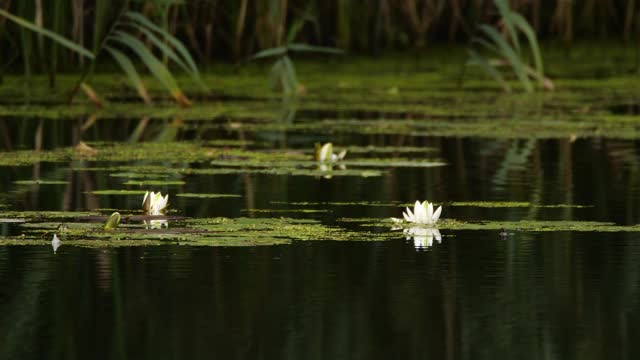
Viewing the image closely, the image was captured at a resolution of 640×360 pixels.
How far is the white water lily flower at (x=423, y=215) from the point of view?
557 cm

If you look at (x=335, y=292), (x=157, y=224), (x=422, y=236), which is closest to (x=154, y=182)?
(x=157, y=224)

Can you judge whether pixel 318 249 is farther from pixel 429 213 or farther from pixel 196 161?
pixel 196 161

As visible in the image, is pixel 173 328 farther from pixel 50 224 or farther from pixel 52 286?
pixel 50 224

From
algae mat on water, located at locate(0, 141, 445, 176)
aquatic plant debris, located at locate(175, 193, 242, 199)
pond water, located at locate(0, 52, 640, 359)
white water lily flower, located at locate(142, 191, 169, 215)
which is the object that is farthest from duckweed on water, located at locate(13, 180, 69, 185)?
white water lily flower, located at locate(142, 191, 169, 215)

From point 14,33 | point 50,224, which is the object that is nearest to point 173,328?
point 50,224

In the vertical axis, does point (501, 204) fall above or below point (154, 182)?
below

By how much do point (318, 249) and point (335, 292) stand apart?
2.46 ft

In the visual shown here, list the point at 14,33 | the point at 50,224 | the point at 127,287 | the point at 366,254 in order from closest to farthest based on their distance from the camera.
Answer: the point at 127,287 → the point at 366,254 → the point at 50,224 → the point at 14,33

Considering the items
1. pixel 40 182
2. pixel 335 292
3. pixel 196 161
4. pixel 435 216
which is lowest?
pixel 335 292

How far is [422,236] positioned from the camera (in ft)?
17.6

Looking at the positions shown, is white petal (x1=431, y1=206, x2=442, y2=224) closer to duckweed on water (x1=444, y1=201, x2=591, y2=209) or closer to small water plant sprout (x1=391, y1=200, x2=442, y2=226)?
small water plant sprout (x1=391, y1=200, x2=442, y2=226)

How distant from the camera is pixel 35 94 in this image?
423 inches

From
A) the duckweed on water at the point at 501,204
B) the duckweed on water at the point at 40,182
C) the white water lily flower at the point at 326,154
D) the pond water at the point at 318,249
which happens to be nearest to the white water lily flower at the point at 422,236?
the pond water at the point at 318,249

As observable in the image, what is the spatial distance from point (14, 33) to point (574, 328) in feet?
25.1
